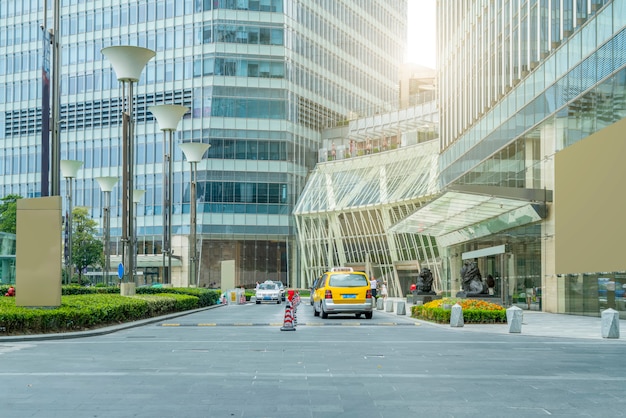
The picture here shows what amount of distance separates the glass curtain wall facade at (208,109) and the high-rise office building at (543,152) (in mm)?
37028

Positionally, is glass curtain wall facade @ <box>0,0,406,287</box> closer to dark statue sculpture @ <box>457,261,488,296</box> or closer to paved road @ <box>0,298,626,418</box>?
dark statue sculpture @ <box>457,261,488,296</box>

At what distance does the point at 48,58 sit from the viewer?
77.1 feet

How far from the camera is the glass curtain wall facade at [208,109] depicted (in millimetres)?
87875

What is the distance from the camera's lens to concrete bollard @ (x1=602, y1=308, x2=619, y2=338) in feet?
68.3

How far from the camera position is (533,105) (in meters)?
37.3

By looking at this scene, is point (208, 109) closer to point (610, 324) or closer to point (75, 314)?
point (75, 314)

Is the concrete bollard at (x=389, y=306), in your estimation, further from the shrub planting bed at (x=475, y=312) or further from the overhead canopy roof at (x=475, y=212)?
the shrub planting bed at (x=475, y=312)

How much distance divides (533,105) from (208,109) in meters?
54.5

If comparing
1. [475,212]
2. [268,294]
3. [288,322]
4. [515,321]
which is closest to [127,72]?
[288,322]

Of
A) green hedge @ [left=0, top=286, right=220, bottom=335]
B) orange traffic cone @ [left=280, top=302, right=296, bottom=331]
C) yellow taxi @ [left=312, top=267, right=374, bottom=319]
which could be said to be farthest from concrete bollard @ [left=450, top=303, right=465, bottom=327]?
green hedge @ [left=0, top=286, right=220, bottom=335]

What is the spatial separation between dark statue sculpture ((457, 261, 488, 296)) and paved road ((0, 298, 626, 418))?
57.0 ft

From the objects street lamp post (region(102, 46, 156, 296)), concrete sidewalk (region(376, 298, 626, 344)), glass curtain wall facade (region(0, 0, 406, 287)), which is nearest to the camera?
concrete sidewalk (region(376, 298, 626, 344))

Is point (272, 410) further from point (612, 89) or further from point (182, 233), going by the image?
point (182, 233)

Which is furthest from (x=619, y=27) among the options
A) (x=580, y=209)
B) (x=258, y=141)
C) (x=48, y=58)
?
(x=258, y=141)
